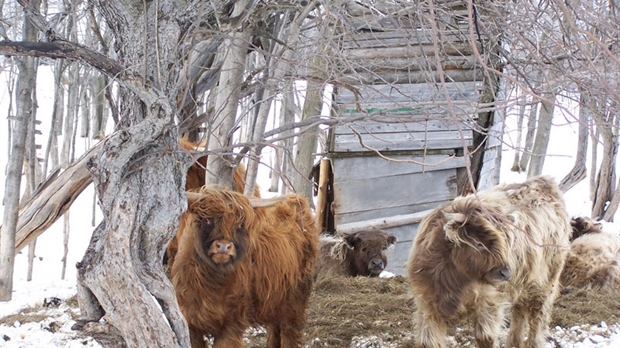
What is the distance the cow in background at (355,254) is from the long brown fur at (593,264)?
8.53ft

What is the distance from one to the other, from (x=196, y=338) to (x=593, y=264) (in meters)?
6.10

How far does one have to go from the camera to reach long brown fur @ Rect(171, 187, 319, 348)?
5055 mm

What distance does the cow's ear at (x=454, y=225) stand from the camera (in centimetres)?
571

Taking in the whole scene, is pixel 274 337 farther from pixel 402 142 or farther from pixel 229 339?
pixel 402 142

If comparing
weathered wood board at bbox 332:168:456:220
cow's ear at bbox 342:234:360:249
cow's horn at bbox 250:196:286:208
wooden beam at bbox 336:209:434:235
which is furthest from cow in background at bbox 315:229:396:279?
cow's horn at bbox 250:196:286:208

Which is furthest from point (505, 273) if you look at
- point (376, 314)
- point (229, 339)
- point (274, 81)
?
point (274, 81)

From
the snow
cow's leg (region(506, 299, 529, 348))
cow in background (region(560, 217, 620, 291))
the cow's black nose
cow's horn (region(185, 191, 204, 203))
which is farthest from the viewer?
cow in background (region(560, 217, 620, 291))

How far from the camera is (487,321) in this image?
19.0 ft

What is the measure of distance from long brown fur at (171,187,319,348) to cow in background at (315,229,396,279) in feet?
12.2

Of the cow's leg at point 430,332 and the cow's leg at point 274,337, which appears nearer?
the cow's leg at point 430,332

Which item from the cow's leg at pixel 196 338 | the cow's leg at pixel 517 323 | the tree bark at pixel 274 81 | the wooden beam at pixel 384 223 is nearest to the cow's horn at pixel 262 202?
the tree bark at pixel 274 81

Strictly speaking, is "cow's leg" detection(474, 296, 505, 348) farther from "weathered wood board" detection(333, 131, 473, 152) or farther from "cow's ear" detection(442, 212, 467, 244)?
"weathered wood board" detection(333, 131, 473, 152)

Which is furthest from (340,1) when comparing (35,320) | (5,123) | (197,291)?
(5,123)

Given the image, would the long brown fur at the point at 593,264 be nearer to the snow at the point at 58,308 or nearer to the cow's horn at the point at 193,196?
the snow at the point at 58,308
